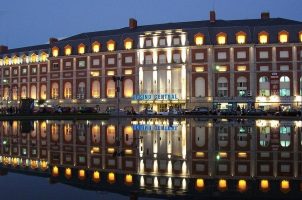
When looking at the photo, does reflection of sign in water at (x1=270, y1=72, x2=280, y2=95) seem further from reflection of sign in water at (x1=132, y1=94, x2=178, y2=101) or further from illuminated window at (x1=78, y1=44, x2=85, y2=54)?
illuminated window at (x1=78, y1=44, x2=85, y2=54)

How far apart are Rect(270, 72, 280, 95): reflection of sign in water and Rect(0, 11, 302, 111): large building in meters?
0.17

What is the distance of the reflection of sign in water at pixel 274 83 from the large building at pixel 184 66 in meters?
0.17

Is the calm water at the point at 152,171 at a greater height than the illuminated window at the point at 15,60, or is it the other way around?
the illuminated window at the point at 15,60

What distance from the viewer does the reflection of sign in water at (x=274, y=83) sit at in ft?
233

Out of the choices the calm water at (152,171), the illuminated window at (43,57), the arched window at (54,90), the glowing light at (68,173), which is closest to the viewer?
the calm water at (152,171)

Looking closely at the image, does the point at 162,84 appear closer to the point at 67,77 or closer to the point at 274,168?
the point at 67,77

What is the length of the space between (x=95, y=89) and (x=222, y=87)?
26.5m

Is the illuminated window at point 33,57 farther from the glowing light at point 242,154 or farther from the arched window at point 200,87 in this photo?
the glowing light at point 242,154

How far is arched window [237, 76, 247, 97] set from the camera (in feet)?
239

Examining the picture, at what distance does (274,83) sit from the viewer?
7138 centimetres

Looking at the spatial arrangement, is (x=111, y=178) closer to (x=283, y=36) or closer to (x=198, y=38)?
(x=198, y=38)

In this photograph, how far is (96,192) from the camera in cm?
880

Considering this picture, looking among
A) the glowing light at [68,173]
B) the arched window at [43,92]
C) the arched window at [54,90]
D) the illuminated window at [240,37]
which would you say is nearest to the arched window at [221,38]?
the illuminated window at [240,37]

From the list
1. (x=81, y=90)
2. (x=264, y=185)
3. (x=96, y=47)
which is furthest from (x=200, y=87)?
(x=264, y=185)
